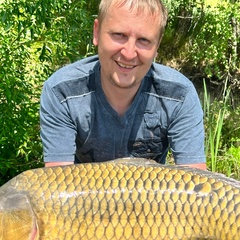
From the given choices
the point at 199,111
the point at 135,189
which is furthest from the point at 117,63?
the point at 135,189

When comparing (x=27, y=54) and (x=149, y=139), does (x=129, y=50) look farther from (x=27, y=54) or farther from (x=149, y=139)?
(x=27, y=54)

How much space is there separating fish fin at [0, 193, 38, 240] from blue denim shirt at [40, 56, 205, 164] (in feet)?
1.40

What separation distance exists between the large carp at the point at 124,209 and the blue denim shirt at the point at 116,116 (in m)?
0.41

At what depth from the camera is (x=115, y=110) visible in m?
2.01

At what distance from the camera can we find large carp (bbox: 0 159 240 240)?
1504 millimetres

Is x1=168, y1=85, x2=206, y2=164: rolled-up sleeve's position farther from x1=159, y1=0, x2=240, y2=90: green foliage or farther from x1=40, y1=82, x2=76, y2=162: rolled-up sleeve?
x1=159, y1=0, x2=240, y2=90: green foliage

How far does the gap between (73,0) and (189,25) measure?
198cm

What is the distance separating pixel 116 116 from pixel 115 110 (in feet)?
0.07

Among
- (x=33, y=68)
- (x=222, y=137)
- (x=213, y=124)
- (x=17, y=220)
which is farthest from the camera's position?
(x=222, y=137)

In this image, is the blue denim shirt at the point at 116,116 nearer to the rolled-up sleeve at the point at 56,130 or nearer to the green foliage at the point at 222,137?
the rolled-up sleeve at the point at 56,130

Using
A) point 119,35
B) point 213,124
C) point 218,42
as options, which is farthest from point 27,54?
point 218,42

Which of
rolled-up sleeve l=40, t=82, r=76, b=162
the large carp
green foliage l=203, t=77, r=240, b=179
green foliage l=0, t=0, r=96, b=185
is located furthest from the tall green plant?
the large carp

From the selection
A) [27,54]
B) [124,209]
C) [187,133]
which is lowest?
[124,209]

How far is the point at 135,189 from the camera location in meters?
1.54
